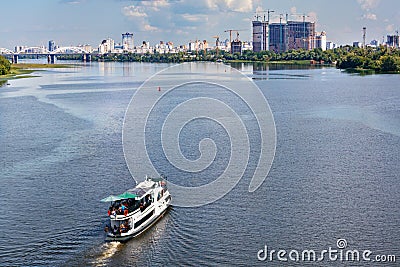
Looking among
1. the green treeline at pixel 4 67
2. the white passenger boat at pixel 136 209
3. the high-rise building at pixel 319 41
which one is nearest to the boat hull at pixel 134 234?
the white passenger boat at pixel 136 209

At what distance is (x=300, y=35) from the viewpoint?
108 m

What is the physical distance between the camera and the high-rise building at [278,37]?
106500 mm

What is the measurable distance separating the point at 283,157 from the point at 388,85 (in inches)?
807

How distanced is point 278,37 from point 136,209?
334ft

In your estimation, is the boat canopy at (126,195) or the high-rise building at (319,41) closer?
the boat canopy at (126,195)

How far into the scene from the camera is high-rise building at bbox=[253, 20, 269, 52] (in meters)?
106

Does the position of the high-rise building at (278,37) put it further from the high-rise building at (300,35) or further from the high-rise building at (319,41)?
the high-rise building at (319,41)

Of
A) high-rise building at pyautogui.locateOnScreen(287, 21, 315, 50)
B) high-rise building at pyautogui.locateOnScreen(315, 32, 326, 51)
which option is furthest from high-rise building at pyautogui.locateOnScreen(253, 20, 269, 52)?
high-rise building at pyautogui.locateOnScreen(315, 32, 326, 51)

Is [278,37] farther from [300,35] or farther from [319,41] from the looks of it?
[319,41]

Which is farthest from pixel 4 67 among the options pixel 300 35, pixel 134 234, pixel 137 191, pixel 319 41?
pixel 319 41

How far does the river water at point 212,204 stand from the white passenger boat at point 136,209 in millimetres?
178

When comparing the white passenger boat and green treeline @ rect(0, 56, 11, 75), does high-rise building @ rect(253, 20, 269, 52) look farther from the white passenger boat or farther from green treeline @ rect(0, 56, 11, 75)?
the white passenger boat

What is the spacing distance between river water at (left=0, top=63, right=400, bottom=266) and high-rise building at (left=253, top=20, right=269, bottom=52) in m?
89.2

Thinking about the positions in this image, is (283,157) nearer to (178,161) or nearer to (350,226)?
(178,161)
